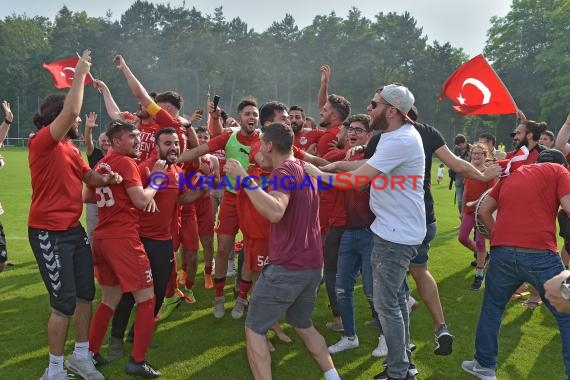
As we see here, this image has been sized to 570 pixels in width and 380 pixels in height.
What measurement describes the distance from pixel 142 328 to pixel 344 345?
2107 millimetres

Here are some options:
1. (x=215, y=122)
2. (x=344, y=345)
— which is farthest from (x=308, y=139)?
(x=344, y=345)

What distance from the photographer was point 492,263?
Answer: 14.4 ft

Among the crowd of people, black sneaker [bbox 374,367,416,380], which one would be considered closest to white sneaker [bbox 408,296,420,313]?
the crowd of people

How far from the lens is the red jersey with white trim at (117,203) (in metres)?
4.30

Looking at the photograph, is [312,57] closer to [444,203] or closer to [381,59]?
[381,59]

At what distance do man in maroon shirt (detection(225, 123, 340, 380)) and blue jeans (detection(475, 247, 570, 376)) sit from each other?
161 centimetres

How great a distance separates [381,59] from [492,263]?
257ft

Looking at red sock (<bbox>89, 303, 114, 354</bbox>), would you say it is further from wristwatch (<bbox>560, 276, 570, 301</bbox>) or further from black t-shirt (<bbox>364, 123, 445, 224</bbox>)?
wristwatch (<bbox>560, 276, 570, 301</bbox>)

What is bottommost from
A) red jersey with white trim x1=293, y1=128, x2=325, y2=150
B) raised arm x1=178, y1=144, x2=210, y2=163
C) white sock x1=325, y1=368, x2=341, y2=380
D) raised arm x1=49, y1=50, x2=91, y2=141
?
white sock x1=325, y1=368, x2=341, y2=380

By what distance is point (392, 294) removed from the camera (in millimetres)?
4004

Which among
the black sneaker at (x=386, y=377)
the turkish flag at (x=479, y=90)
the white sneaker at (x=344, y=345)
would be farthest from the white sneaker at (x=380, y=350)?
the turkish flag at (x=479, y=90)

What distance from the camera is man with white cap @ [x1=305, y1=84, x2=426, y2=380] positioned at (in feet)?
13.0

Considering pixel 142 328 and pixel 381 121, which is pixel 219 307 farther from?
pixel 381 121

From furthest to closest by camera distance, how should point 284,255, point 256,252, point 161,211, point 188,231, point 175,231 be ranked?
point 188,231
point 175,231
point 256,252
point 161,211
point 284,255
